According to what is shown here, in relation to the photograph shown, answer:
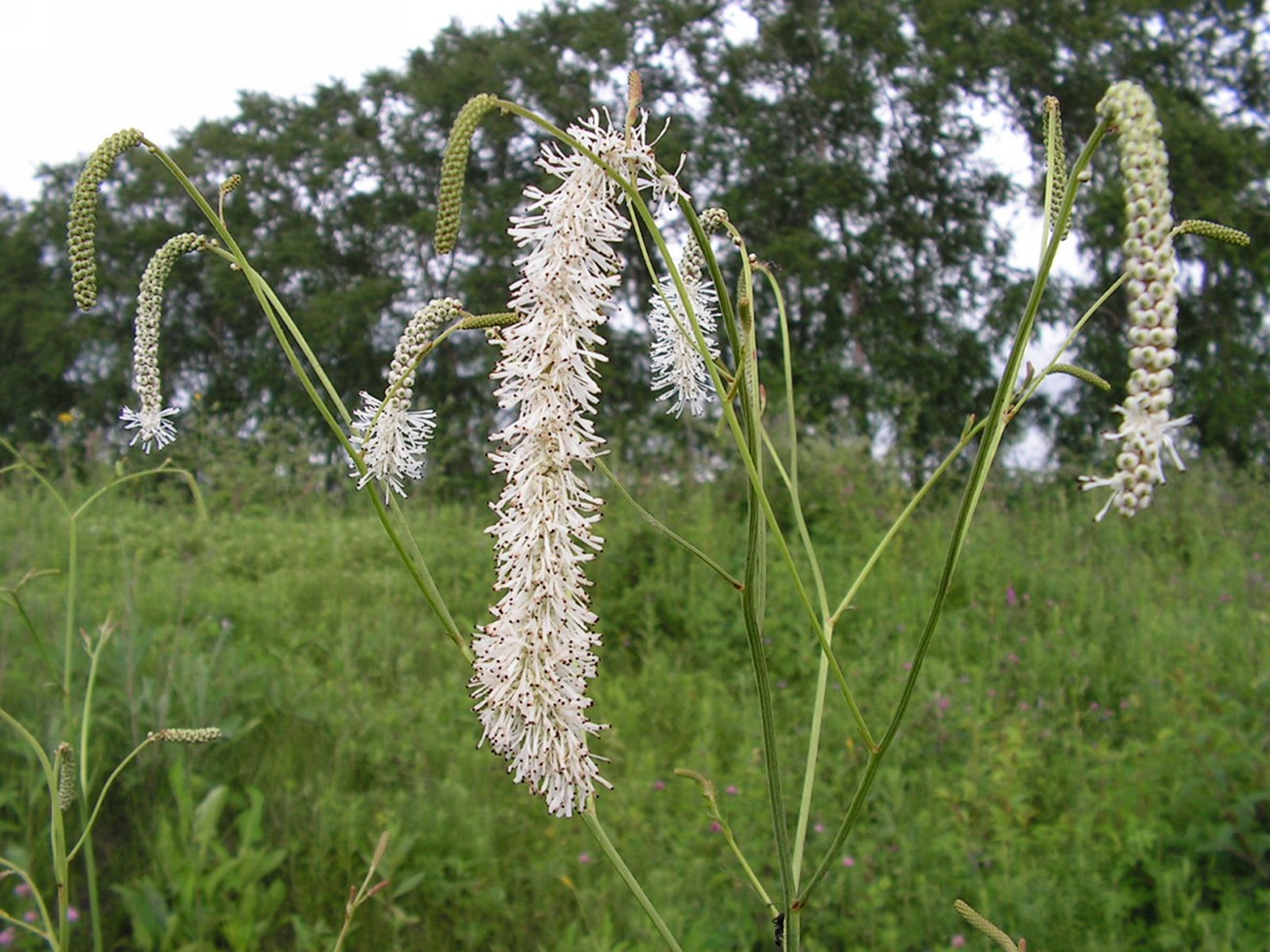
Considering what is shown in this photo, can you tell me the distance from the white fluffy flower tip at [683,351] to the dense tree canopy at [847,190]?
1105 centimetres

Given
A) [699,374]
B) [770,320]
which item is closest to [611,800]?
[699,374]

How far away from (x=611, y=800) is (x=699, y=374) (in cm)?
241

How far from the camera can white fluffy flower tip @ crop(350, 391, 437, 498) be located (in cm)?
94

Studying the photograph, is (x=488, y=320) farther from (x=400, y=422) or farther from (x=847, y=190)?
(x=847, y=190)

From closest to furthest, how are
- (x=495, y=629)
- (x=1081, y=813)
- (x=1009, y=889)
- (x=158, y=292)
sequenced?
(x=495, y=629) < (x=158, y=292) < (x=1009, y=889) < (x=1081, y=813)

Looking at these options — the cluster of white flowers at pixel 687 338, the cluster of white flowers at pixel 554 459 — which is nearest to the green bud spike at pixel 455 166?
the cluster of white flowers at pixel 554 459

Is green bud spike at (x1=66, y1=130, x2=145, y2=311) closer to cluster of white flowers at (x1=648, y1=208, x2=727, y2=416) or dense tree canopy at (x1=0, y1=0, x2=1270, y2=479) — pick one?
cluster of white flowers at (x1=648, y1=208, x2=727, y2=416)

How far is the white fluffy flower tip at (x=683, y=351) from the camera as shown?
3.28 feet

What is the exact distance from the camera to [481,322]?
812 mm

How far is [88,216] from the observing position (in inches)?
31.8

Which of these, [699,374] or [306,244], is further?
[306,244]

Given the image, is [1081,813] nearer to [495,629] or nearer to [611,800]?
[611,800]

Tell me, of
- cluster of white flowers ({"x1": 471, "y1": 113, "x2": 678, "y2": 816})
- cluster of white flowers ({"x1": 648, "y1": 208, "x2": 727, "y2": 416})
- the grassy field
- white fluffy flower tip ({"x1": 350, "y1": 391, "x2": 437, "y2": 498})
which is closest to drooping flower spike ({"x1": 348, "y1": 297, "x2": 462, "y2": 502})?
white fluffy flower tip ({"x1": 350, "y1": 391, "x2": 437, "y2": 498})

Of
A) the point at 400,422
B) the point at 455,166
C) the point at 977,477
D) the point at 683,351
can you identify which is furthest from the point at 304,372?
the point at 977,477
